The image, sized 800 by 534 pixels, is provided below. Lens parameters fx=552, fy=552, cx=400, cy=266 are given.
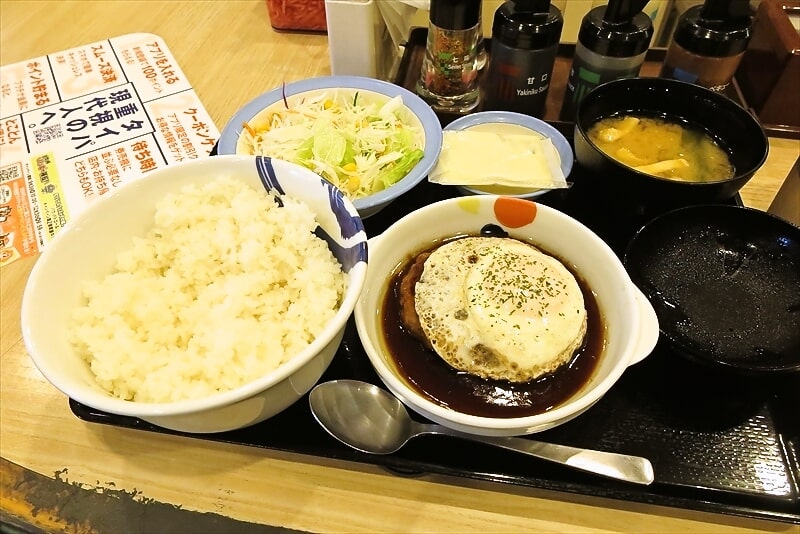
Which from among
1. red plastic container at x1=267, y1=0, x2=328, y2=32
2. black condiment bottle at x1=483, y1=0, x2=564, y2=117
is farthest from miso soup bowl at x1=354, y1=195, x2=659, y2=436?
red plastic container at x1=267, y1=0, x2=328, y2=32

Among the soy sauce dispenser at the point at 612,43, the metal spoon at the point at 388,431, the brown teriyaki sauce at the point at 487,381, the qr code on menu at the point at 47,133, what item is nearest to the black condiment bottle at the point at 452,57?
the soy sauce dispenser at the point at 612,43

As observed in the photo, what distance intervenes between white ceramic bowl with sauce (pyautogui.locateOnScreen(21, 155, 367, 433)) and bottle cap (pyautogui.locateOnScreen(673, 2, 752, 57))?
4.31ft

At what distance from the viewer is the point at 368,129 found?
176cm

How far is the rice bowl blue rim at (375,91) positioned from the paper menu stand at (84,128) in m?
0.25

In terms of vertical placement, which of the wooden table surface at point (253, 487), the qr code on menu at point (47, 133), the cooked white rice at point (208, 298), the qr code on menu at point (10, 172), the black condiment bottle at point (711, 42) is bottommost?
the wooden table surface at point (253, 487)

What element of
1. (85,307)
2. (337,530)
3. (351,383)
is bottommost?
(337,530)

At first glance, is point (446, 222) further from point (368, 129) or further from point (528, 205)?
point (368, 129)

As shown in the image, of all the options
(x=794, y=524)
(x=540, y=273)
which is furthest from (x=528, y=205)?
(x=794, y=524)

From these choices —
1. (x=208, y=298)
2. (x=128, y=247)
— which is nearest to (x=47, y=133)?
(x=128, y=247)

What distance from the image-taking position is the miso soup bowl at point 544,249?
1.01 m

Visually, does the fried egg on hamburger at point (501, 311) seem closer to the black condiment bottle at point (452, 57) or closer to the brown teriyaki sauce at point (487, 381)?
the brown teriyaki sauce at point (487, 381)

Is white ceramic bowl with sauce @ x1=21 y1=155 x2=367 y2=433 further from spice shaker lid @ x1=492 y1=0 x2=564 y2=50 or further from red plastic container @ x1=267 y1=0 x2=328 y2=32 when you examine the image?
red plastic container @ x1=267 y1=0 x2=328 y2=32

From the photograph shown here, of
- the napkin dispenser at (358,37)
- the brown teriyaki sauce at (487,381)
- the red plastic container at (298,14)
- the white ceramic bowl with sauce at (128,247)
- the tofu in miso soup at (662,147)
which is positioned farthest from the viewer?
the red plastic container at (298,14)

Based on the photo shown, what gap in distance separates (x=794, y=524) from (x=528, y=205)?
2.72 ft
